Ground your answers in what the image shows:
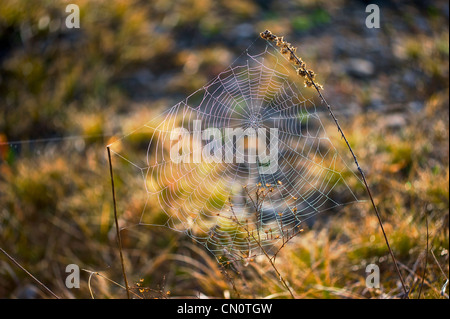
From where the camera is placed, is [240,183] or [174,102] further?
[174,102]

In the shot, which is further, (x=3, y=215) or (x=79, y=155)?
(x=79, y=155)

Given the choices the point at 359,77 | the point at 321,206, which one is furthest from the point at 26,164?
the point at 359,77

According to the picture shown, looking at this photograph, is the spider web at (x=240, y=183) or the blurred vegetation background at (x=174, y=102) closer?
the blurred vegetation background at (x=174, y=102)

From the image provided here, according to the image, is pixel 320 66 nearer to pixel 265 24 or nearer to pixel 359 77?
pixel 359 77

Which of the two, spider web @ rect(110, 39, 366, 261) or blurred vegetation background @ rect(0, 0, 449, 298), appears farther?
spider web @ rect(110, 39, 366, 261)

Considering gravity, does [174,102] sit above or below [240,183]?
above
